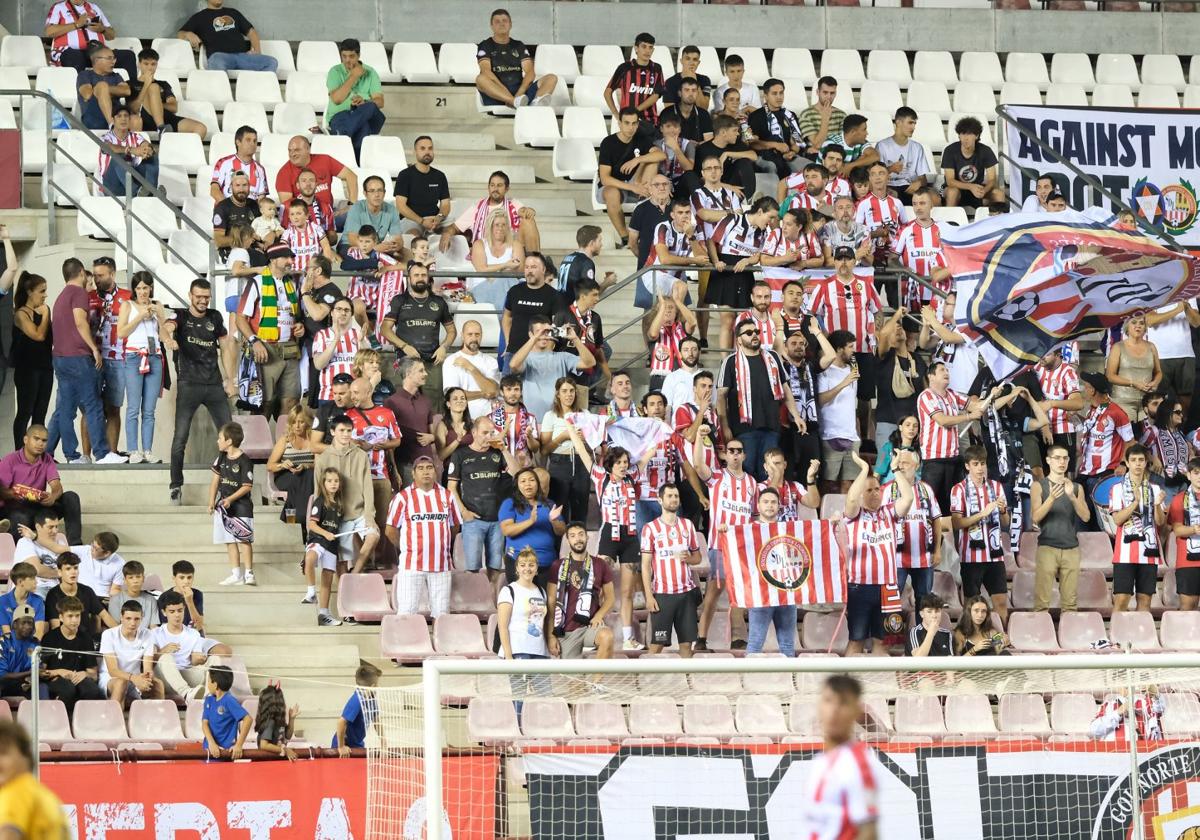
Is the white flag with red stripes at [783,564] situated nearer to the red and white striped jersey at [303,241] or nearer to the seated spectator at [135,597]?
the seated spectator at [135,597]

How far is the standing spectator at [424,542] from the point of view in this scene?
15805mm

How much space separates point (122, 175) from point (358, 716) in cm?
713

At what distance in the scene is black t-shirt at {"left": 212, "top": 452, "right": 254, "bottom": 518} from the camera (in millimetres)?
16078

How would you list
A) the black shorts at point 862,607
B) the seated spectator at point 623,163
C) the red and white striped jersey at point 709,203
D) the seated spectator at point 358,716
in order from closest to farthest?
the seated spectator at point 358,716, the black shorts at point 862,607, the red and white striped jersey at point 709,203, the seated spectator at point 623,163

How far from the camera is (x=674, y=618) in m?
15.8

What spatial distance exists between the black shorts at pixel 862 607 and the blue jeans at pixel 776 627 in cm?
47

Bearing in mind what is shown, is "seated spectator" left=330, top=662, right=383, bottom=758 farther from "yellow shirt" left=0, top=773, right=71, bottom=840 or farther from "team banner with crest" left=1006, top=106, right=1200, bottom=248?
"team banner with crest" left=1006, top=106, right=1200, bottom=248

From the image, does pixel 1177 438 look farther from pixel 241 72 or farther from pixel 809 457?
pixel 241 72

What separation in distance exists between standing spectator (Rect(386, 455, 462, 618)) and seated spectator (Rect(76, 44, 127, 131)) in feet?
18.0

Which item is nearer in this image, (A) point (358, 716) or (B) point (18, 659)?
(A) point (358, 716)

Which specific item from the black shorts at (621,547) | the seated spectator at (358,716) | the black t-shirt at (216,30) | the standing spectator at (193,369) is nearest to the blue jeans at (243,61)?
the black t-shirt at (216,30)

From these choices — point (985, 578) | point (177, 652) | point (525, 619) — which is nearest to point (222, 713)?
point (177, 652)

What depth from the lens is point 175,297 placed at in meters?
18.1

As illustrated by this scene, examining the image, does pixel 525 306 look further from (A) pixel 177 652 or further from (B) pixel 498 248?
(A) pixel 177 652
